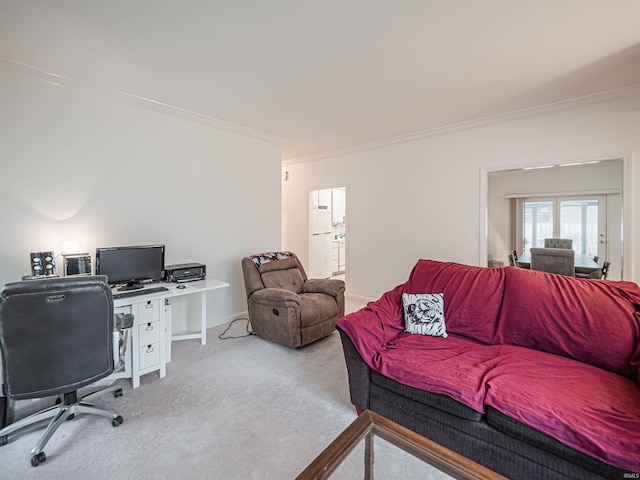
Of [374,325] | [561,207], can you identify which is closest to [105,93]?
[374,325]

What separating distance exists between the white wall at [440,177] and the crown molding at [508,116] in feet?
0.06

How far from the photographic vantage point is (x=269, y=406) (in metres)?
2.13

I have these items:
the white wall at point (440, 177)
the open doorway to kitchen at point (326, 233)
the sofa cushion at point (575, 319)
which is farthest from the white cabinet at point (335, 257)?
the sofa cushion at point (575, 319)

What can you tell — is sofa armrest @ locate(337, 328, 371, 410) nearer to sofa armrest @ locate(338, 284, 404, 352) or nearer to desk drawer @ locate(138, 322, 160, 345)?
sofa armrest @ locate(338, 284, 404, 352)

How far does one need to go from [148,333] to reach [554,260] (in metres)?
4.14

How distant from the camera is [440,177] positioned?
398 centimetres

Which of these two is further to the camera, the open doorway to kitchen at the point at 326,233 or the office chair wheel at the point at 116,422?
the open doorway to kitchen at the point at 326,233

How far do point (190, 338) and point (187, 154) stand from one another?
2165mm

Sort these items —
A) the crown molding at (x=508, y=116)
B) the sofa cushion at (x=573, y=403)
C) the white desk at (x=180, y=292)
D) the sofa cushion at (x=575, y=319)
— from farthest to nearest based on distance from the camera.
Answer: the crown molding at (x=508, y=116)
the white desk at (x=180, y=292)
the sofa cushion at (x=575, y=319)
the sofa cushion at (x=573, y=403)

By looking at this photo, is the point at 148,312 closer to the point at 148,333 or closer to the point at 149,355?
the point at 148,333

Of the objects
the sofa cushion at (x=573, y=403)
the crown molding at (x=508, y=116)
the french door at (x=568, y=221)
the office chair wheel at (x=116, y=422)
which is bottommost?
the office chair wheel at (x=116, y=422)

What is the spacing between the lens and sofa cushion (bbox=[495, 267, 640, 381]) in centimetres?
173

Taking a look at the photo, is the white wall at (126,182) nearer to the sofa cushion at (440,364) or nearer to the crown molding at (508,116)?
the crown molding at (508,116)

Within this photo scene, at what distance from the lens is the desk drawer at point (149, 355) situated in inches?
→ 95.7
